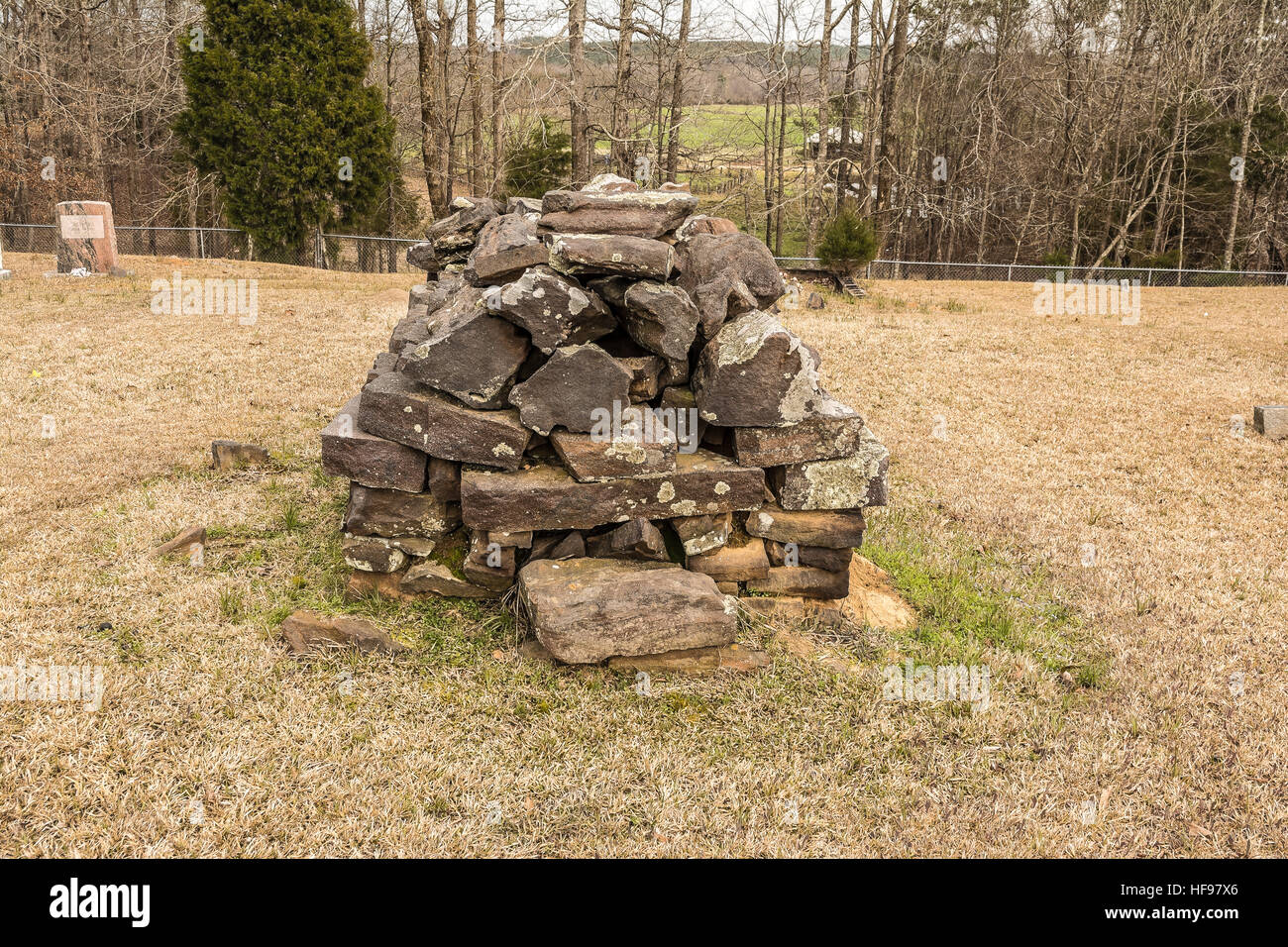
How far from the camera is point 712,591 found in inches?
159

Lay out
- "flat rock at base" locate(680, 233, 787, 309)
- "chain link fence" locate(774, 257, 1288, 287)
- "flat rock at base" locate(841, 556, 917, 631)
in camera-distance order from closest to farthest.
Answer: "flat rock at base" locate(841, 556, 917, 631) < "flat rock at base" locate(680, 233, 787, 309) < "chain link fence" locate(774, 257, 1288, 287)

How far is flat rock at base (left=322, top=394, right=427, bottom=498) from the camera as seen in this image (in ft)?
14.3

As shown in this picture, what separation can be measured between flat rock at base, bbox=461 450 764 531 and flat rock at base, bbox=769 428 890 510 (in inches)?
8.4

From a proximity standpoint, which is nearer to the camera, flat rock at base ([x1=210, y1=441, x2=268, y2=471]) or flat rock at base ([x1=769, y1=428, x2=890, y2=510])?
flat rock at base ([x1=769, y1=428, x2=890, y2=510])

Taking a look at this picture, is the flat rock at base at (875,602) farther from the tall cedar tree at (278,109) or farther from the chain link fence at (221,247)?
the tall cedar tree at (278,109)

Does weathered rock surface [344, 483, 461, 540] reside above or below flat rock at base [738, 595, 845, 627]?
above

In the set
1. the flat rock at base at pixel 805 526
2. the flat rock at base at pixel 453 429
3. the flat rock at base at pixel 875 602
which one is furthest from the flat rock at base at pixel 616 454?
the flat rock at base at pixel 875 602

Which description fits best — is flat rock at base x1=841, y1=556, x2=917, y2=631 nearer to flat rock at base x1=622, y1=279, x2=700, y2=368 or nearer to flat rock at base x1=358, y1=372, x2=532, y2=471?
flat rock at base x1=622, y1=279, x2=700, y2=368

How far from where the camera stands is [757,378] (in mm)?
4246

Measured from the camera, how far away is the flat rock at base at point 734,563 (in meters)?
4.42

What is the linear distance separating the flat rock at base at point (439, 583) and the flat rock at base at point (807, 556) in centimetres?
155

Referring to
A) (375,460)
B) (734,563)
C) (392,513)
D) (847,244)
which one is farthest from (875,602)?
(847,244)

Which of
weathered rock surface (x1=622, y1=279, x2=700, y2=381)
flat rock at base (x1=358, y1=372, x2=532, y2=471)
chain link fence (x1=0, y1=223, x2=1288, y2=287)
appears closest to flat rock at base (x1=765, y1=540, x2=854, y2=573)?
weathered rock surface (x1=622, y1=279, x2=700, y2=381)

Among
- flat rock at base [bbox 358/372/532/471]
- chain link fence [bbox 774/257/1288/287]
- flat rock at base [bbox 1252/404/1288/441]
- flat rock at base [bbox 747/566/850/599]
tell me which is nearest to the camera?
flat rock at base [bbox 358/372/532/471]
